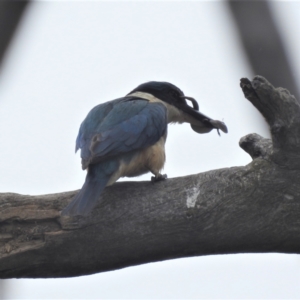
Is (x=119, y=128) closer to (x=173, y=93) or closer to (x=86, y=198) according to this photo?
(x=86, y=198)

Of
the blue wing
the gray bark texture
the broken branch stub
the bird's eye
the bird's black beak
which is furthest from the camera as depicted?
the bird's eye

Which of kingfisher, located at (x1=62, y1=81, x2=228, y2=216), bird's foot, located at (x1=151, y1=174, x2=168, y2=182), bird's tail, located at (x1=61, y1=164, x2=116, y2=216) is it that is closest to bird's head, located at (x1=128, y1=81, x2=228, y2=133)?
kingfisher, located at (x1=62, y1=81, x2=228, y2=216)

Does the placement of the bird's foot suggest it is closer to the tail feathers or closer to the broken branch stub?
the tail feathers

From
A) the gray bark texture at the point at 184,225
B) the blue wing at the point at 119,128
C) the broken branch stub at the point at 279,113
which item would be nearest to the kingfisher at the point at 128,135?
the blue wing at the point at 119,128

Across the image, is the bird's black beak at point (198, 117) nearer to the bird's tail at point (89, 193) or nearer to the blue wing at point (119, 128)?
the blue wing at point (119, 128)

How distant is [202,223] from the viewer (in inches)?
111

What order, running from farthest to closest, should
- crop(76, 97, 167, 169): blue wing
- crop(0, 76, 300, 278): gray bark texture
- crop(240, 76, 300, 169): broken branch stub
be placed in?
crop(76, 97, 167, 169): blue wing < crop(0, 76, 300, 278): gray bark texture < crop(240, 76, 300, 169): broken branch stub

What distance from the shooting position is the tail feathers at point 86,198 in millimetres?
2854

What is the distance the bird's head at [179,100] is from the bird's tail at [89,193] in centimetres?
107

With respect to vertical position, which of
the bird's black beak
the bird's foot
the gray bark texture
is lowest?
the gray bark texture

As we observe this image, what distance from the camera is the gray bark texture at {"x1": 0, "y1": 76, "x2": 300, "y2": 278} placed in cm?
279

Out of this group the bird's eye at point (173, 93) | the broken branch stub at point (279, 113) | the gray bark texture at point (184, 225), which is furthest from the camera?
the bird's eye at point (173, 93)

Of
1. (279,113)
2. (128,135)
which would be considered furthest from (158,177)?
(279,113)

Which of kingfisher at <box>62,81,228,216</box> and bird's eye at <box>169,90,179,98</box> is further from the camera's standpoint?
bird's eye at <box>169,90,179,98</box>
